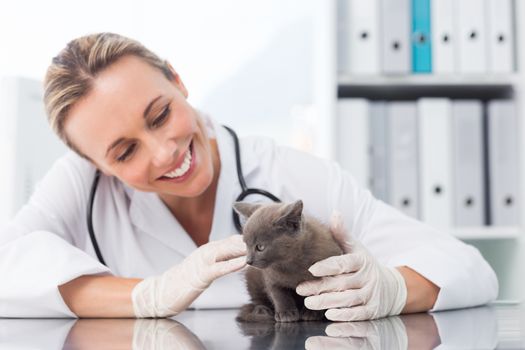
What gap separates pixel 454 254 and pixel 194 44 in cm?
176

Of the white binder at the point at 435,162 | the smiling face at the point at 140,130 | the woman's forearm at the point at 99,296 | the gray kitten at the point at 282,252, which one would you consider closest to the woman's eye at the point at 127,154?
the smiling face at the point at 140,130

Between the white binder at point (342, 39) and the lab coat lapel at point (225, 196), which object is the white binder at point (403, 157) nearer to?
the white binder at point (342, 39)

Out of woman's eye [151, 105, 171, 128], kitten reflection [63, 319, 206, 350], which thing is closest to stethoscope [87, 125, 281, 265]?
woman's eye [151, 105, 171, 128]

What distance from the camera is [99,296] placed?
3.72 ft

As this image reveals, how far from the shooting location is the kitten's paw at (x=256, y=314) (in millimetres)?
1008

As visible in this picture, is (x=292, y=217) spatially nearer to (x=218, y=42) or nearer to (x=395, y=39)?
(x=395, y=39)

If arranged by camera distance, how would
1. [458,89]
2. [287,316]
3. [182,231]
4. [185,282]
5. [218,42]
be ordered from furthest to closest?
[218,42] < [458,89] < [182,231] < [185,282] < [287,316]

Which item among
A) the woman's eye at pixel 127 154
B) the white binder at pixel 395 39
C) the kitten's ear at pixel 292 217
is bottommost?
the kitten's ear at pixel 292 217

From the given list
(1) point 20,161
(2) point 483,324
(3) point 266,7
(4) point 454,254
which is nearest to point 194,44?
(3) point 266,7

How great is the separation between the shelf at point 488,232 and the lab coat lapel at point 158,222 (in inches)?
37.1

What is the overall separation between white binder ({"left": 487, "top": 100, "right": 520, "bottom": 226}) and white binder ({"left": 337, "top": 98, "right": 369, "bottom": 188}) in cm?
40

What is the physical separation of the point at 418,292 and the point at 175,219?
593mm

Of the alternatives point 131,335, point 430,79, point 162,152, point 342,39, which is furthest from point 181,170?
point 430,79

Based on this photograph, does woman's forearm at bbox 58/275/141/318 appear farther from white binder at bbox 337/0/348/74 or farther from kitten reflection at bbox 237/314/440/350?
white binder at bbox 337/0/348/74
